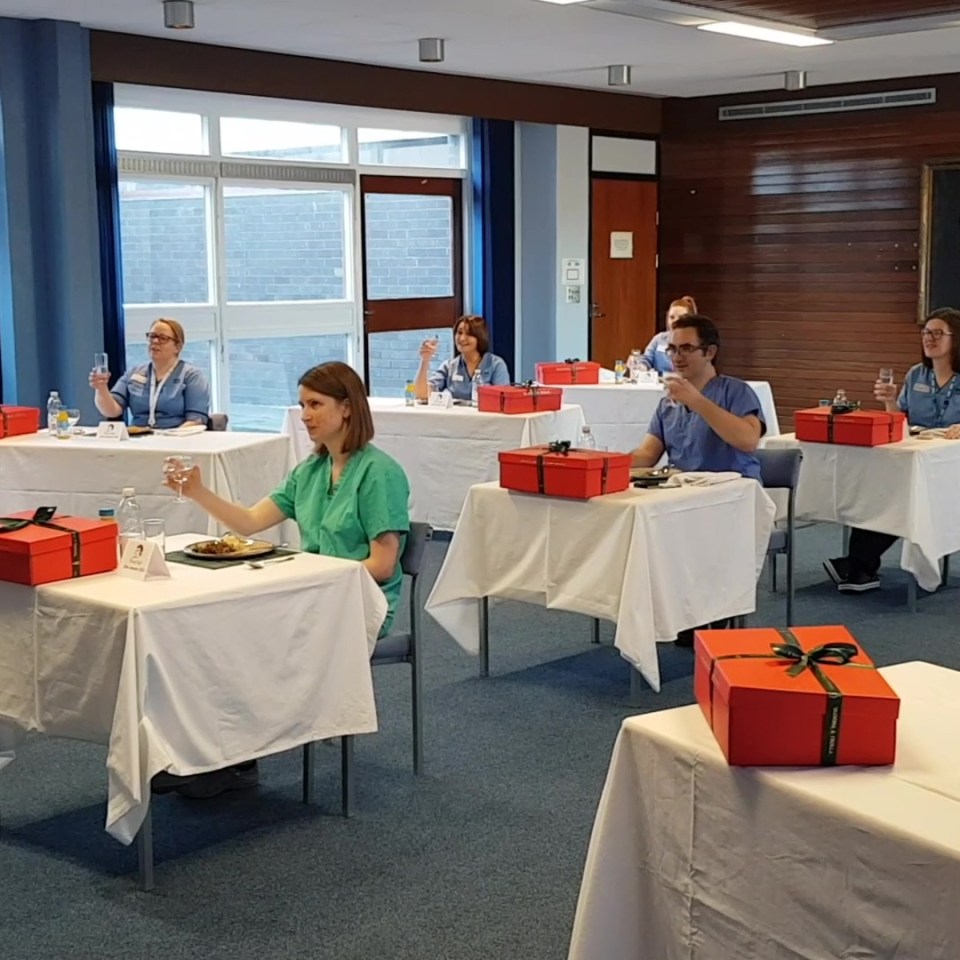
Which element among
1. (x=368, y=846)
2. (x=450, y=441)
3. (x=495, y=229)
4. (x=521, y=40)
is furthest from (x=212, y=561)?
(x=495, y=229)

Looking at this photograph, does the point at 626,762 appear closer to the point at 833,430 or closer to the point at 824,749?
the point at 824,749

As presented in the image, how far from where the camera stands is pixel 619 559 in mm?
4324

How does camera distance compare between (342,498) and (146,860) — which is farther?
(342,498)

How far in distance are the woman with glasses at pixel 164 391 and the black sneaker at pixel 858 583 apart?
2901 mm

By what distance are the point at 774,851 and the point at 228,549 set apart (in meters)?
1.90

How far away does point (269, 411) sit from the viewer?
A: 9375mm

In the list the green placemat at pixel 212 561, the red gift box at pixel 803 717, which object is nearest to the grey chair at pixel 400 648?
the green placemat at pixel 212 561

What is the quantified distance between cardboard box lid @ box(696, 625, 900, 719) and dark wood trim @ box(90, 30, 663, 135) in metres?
6.41

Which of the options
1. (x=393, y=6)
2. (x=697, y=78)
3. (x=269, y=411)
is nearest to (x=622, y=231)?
(x=697, y=78)

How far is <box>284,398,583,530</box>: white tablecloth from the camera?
6578 millimetres

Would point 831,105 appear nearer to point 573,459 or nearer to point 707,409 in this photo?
point 707,409

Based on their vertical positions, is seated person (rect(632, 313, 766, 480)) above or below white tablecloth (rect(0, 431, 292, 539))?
above

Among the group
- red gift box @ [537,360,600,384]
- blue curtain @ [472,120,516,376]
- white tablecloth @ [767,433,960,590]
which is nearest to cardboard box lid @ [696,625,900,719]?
white tablecloth @ [767,433,960,590]

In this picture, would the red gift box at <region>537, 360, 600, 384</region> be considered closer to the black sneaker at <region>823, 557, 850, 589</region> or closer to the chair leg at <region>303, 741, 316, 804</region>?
the black sneaker at <region>823, 557, 850, 589</region>
